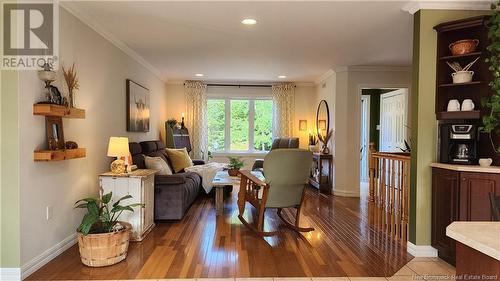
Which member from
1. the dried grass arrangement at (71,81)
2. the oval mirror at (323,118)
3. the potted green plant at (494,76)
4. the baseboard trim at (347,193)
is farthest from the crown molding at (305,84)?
the dried grass arrangement at (71,81)

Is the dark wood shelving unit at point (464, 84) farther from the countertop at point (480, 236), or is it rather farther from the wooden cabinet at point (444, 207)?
the countertop at point (480, 236)

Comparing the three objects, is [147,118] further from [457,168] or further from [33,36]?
[457,168]

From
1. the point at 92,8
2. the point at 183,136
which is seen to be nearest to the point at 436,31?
the point at 92,8

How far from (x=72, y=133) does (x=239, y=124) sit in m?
5.07

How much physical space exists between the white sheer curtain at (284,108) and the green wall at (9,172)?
5.84 m

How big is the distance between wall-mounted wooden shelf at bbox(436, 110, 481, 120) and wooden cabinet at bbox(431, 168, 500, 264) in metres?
0.49

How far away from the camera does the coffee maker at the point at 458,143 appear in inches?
114

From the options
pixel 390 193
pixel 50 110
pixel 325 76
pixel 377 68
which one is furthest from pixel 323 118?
pixel 50 110

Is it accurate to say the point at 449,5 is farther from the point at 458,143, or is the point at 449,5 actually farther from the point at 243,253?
the point at 243,253

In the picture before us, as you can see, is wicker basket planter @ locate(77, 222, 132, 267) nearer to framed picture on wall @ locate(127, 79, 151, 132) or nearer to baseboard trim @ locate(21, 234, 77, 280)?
baseboard trim @ locate(21, 234, 77, 280)

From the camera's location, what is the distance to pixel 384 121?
7629mm

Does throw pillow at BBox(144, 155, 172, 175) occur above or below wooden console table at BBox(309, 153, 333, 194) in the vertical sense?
above

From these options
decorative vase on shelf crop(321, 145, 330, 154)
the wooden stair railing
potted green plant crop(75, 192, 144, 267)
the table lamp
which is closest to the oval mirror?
decorative vase on shelf crop(321, 145, 330, 154)
